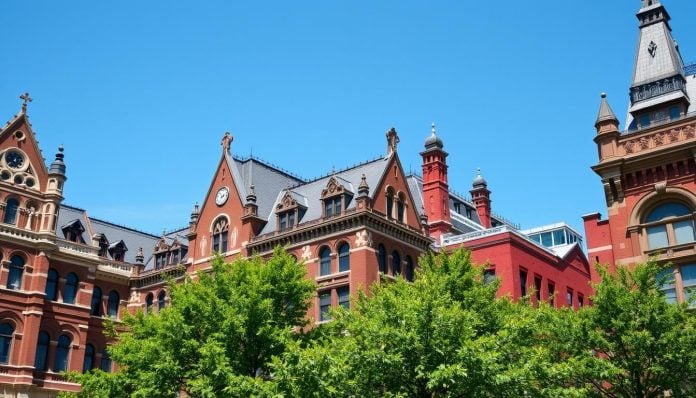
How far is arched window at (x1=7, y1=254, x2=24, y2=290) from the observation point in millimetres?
49031

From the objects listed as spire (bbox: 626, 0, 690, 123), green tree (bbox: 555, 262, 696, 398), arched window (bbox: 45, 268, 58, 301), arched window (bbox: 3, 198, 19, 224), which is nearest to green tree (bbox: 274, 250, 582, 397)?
green tree (bbox: 555, 262, 696, 398)

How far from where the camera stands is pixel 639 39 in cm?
4209

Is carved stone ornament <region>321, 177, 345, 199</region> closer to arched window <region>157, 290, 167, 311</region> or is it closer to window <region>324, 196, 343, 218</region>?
window <region>324, 196, 343, 218</region>

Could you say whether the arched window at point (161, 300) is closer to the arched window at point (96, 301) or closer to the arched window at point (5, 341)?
the arched window at point (96, 301)

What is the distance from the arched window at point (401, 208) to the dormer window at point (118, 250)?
24712mm

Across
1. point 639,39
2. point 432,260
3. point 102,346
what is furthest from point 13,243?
point 639,39

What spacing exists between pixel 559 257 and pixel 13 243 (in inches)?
1551

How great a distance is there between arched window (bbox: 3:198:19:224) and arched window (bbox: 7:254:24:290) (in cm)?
253

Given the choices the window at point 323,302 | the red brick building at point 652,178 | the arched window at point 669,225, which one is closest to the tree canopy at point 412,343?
the red brick building at point 652,178

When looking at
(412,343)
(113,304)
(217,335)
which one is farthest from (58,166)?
(412,343)

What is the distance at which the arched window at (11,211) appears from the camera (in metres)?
50.2

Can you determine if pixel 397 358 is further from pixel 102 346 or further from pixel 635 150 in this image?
pixel 102 346

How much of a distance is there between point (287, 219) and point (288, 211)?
554 mm

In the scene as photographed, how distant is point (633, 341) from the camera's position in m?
28.2
